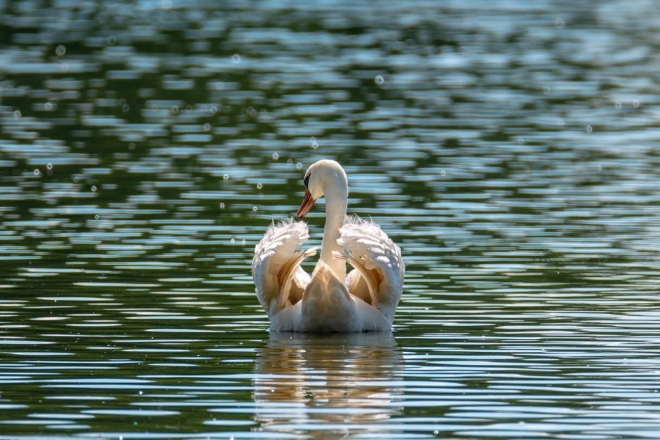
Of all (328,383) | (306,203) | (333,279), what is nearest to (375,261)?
(333,279)

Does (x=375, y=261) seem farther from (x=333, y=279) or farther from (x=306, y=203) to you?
(x=306, y=203)

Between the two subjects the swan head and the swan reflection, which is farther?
the swan head

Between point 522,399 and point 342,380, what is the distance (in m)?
1.57

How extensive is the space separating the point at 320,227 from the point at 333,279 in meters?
7.02

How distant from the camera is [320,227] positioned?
72.7ft

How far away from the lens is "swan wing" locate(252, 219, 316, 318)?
51.3 ft

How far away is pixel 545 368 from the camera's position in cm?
1374

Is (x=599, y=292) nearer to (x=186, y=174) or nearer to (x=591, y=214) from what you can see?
(x=591, y=214)

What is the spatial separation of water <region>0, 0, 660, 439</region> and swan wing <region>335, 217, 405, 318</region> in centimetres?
46

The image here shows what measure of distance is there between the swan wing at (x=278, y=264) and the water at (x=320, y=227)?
334mm

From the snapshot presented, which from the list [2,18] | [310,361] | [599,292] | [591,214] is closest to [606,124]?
[591,214]

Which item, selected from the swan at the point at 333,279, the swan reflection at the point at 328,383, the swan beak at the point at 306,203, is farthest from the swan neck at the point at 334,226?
the swan reflection at the point at 328,383

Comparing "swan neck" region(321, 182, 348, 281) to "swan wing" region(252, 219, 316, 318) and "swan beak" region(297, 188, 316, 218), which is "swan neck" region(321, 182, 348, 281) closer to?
"swan wing" region(252, 219, 316, 318)

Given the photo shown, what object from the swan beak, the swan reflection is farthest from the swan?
the swan beak
